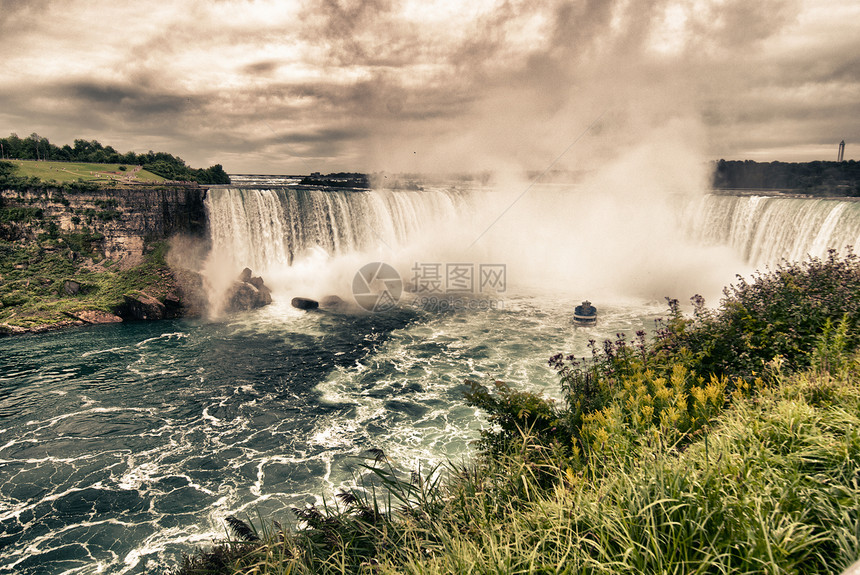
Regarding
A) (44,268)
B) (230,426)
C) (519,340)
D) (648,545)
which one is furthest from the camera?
(44,268)

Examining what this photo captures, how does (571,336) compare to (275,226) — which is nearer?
(571,336)

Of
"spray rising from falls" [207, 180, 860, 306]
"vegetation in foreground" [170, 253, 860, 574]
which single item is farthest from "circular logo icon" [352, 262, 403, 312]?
"vegetation in foreground" [170, 253, 860, 574]

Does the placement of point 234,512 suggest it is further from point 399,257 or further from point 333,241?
point 399,257

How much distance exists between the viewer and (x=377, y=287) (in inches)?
1432

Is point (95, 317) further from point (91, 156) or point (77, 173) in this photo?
point (91, 156)

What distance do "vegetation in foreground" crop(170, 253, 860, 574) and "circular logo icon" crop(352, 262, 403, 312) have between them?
85.5 feet

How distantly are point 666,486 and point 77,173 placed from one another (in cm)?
5386

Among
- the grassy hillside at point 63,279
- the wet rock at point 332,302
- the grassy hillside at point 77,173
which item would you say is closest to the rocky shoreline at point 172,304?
the grassy hillside at point 63,279

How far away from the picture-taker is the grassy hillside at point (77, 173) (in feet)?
124

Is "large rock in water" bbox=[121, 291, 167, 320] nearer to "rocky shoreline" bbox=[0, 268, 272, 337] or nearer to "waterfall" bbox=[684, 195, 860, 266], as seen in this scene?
"rocky shoreline" bbox=[0, 268, 272, 337]

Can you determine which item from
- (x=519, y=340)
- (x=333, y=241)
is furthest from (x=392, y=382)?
(x=333, y=241)

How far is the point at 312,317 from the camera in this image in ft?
97.6

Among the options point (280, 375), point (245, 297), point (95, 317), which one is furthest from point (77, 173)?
point (280, 375)

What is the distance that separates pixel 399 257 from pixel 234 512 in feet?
104
